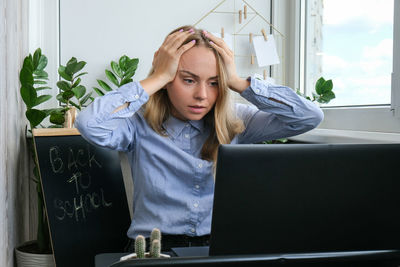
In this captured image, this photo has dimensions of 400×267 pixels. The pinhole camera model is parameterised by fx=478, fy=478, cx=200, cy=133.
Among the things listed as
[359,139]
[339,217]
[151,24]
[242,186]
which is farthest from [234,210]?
[151,24]

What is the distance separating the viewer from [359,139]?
4.69 feet

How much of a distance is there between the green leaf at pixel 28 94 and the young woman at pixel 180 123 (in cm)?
50

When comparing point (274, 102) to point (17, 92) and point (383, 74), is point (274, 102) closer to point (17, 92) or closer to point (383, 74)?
point (383, 74)

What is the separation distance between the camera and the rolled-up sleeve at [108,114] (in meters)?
1.26

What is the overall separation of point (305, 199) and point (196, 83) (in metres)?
0.67

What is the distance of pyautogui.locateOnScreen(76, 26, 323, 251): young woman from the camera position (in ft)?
4.19

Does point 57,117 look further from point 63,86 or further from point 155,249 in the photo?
point 155,249

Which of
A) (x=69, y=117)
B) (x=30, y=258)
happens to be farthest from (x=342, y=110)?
(x=30, y=258)

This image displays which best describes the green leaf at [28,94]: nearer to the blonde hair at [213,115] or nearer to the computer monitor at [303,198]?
the blonde hair at [213,115]

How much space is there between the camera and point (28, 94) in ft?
5.55

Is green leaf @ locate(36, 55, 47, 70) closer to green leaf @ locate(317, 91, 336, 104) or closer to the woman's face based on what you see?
the woman's face

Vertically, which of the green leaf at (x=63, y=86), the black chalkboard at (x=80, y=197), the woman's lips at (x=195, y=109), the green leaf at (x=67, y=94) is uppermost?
the green leaf at (x=63, y=86)

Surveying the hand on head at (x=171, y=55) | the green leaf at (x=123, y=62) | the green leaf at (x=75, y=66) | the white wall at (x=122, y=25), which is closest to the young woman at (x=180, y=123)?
the hand on head at (x=171, y=55)

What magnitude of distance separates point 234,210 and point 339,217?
15cm
